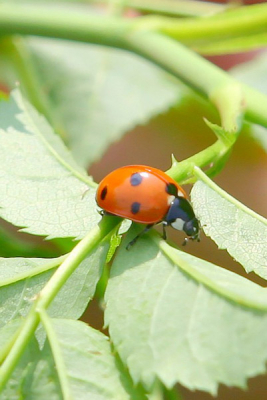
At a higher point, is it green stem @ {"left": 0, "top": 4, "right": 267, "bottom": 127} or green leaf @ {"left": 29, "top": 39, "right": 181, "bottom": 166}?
green stem @ {"left": 0, "top": 4, "right": 267, "bottom": 127}

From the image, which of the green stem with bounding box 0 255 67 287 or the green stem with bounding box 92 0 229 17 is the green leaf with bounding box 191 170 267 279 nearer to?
the green stem with bounding box 0 255 67 287

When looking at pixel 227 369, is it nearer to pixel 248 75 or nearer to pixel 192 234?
pixel 192 234

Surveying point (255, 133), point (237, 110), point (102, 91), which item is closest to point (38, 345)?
point (237, 110)

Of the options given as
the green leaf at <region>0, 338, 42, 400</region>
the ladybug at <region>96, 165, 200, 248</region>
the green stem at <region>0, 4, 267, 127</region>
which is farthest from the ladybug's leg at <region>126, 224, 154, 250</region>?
the green stem at <region>0, 4, 267, 127</region>

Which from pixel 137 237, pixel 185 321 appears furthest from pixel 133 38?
pixel 185 321

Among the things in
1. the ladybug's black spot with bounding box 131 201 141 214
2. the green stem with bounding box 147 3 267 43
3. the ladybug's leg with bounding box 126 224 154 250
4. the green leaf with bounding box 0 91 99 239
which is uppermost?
the green stem with bounding box 147 3 267 43

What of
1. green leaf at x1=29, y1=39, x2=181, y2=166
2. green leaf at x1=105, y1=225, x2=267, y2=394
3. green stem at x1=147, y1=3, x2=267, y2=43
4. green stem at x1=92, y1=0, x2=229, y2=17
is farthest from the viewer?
green stem at x1=92, y1=0, x2=229, y2=17

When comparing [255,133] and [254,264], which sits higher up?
[254,264]
